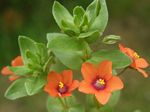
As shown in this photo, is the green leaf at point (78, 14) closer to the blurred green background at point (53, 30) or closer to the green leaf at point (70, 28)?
the green leaf at point (70, 28)

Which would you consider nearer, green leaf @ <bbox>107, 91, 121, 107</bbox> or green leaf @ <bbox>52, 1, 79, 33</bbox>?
green leaf @ <bbox>52, 1, 79, 33</bbox>

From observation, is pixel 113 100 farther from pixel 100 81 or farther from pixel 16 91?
pixel 16 91

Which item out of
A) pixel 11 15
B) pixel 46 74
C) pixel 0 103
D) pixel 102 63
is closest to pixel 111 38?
pixel 102 63

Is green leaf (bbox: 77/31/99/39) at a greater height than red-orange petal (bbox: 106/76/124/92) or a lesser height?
greater

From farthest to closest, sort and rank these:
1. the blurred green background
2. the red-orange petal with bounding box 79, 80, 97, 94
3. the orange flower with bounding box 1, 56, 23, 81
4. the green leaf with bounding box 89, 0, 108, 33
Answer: the blurred green background
the orange flower with bounding box 1, 56, 23, 81
the green leaf with bounding box 89, 0, 108, 33
the red-orange petal with bounding box 79, 80, 97, 94

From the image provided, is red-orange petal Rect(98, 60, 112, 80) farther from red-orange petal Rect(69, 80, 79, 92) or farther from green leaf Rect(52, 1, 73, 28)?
green leaf Rect(52, 1, 73, 28)

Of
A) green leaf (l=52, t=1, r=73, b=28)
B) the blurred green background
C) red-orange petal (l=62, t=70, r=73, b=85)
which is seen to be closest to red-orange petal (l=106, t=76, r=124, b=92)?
red-orange petal (l=62, t=70, r=73, b=85)

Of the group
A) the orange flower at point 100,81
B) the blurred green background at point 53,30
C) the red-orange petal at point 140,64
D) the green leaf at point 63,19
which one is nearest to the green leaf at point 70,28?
the green leaf at point 63,19
